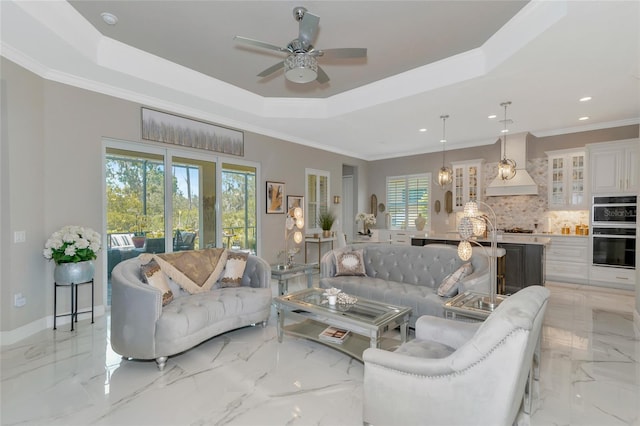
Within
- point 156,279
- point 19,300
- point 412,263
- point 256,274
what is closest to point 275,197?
point 256,274

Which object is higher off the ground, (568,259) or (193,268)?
(193,268)

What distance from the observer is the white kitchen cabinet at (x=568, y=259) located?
582 centimetres

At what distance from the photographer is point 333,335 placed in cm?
314

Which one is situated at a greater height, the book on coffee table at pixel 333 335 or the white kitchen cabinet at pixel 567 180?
the white kitchen cabinet at pixel 567 180

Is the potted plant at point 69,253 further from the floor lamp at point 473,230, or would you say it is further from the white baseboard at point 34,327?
the floor lamp at point 473,230

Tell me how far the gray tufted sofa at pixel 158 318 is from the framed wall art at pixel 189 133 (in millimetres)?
2337

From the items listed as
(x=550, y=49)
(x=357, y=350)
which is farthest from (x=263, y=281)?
(x=550, y=49)

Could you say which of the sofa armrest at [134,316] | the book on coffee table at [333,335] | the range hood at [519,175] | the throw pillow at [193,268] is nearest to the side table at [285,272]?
the throw pillow at [193,268]

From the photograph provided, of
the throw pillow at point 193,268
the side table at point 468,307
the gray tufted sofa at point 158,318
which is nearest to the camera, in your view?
the side table at point 468,307

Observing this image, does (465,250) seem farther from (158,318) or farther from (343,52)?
(158,318)

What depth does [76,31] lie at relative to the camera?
318cm

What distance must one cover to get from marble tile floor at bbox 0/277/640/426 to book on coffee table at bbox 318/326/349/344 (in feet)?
0.46

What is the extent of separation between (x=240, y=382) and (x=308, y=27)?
3.02 metres

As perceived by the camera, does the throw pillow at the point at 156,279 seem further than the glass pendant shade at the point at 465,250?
Yes
